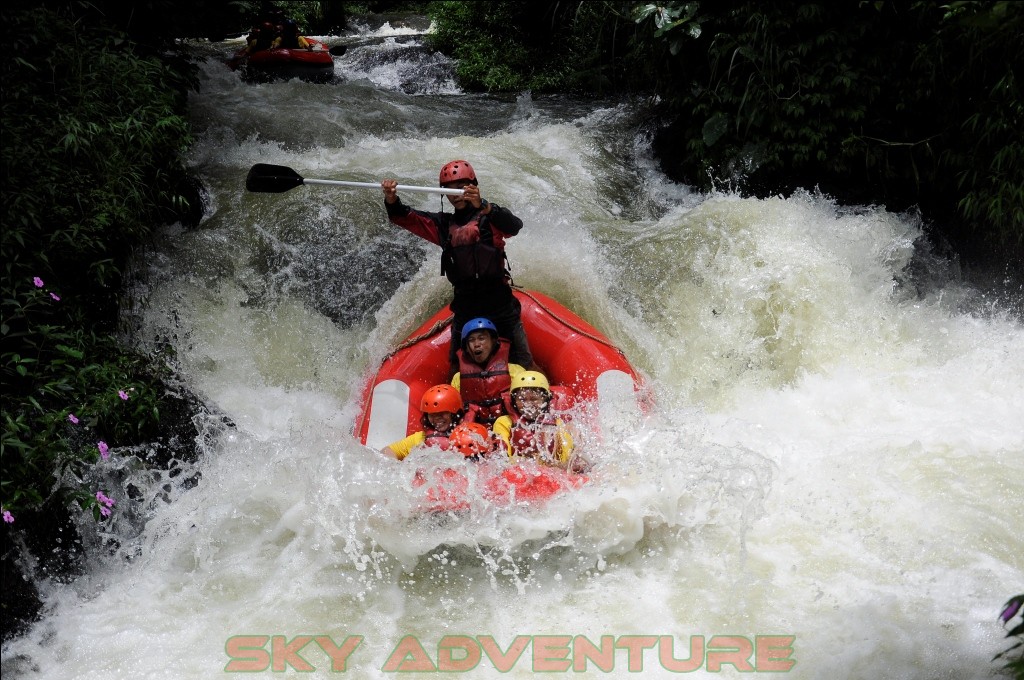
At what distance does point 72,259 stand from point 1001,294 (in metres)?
6.03

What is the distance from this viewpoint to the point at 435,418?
4.01 meters

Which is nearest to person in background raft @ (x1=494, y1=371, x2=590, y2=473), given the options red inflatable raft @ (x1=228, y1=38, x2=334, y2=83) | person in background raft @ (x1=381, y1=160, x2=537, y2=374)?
person in background raft @ (x1=381, y1=160, x2=537, y2=374)

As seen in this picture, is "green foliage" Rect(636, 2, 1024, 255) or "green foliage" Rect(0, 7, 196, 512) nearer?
"green foliage" Rect(0, 7, 196, 512)

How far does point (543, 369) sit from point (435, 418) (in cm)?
102

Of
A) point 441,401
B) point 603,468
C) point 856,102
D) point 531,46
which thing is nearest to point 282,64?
point 531,46

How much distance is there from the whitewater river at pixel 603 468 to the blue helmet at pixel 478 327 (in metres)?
0.83

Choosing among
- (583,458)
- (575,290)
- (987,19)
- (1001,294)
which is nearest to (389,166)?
(575,290)

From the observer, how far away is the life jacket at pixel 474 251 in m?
4.30

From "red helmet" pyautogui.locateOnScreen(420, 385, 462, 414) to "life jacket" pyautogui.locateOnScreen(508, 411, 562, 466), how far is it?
29 centimetres

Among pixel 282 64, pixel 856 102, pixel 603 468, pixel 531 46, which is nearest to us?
pixel 603 468

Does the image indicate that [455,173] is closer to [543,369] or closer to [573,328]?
[573,328]

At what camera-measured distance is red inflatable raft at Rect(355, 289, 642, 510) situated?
14.0ft

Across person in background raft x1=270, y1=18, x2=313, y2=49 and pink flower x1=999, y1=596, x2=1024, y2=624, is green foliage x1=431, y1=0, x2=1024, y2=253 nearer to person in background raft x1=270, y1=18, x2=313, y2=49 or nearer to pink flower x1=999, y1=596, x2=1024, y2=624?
pink flower x1=999, y1=596, x2=1024, y2=624

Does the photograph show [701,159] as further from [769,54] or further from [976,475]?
[976,475]
